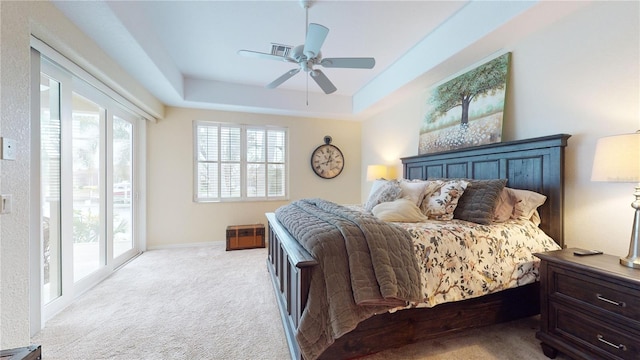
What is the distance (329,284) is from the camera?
1.40 m

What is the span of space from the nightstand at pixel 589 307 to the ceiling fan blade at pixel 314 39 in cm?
221

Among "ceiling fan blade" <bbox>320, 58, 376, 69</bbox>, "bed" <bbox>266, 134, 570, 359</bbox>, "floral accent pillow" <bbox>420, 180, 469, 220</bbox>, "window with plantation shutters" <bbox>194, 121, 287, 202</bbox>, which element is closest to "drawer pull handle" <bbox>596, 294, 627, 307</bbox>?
"bed" <bbox>266, 134, 570, 359</bbox>

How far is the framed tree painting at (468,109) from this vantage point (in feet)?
8.18

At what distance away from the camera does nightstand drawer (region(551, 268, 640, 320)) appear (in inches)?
50.8

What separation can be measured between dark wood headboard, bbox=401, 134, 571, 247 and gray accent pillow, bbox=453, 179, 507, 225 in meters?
0.24

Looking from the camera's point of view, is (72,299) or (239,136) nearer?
(72,299)

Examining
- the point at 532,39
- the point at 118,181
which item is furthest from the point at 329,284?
the point at 118,181

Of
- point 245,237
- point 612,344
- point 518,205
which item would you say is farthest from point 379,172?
point 612,344

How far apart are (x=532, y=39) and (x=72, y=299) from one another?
496cm

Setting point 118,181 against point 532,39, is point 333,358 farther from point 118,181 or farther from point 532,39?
point 118,181

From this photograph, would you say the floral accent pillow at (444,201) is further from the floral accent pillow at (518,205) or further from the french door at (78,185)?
the french door at (78,185)

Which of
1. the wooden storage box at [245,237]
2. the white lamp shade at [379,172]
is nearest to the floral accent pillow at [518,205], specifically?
the white lamp shade at [379,172]

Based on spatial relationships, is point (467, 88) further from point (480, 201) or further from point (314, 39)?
point (314, 39)

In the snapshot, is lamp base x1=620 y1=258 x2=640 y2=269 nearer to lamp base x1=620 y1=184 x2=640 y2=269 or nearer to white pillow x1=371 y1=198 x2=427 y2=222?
lamp base x1=620 y1=184 x2=640 y2=269
